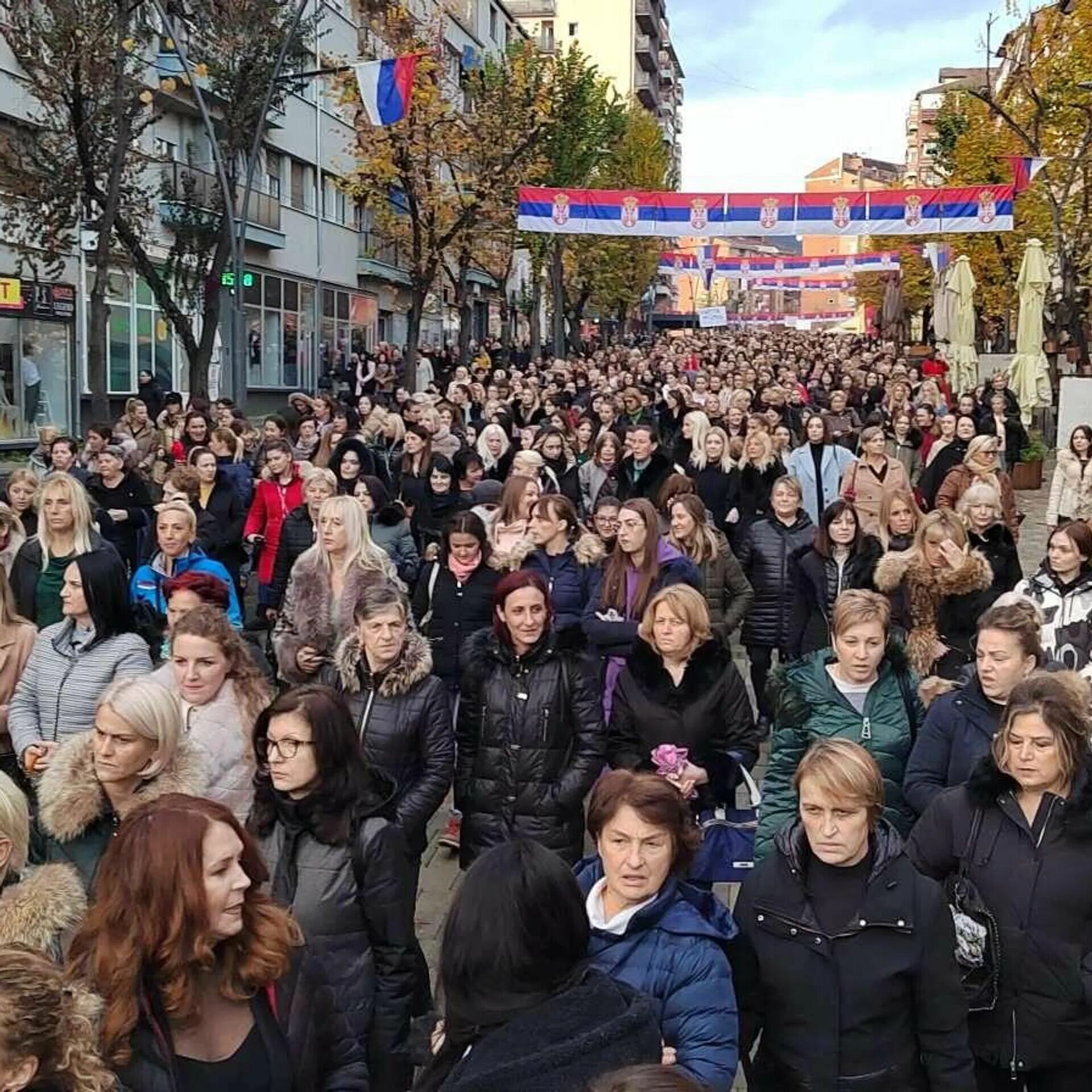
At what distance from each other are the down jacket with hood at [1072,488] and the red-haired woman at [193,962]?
957 cm

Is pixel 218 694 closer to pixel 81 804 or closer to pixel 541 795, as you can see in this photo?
pixel 81 804

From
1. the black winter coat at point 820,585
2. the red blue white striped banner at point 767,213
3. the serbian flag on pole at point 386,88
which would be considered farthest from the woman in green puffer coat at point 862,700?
the red blue white striped banner at point 767,213

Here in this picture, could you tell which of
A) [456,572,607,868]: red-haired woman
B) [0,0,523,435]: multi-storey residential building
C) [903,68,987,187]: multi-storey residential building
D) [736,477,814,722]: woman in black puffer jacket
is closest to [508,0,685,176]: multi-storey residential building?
[903,68,987,187]: multi-storey residential building

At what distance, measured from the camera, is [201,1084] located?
8.79 ft

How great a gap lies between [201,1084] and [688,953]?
1.06 meters

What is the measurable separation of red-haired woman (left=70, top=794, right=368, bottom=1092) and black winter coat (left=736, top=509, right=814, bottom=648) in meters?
5.76

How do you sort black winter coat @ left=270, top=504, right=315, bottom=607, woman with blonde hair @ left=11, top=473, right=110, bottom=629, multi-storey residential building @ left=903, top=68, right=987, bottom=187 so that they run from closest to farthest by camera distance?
woman with blonde hair @ left=11, top=473, right=110, bottom=629
black winter coat @ left=270, top=504, right=315, bottom=607
multi-storey residential building @ left=903, top=68, right=987, bottom=187

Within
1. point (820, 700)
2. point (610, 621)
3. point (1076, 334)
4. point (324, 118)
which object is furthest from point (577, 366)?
point (820, 700)

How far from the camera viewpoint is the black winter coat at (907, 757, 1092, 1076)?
11.6 feet

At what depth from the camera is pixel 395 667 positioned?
4883 millimetres

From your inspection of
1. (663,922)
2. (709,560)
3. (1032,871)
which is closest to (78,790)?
(663,922)

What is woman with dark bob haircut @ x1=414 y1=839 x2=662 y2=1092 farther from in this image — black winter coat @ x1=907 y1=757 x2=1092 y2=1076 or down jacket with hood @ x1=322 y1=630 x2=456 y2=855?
down jacket with hood @ x1=322 y1=630 x2=456 y2=855

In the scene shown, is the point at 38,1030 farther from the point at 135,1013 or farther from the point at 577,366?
the point at 577,366

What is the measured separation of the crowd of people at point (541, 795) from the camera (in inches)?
105
